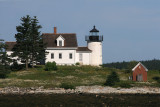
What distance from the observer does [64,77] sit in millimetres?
55906

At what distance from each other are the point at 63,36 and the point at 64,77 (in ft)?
50.2

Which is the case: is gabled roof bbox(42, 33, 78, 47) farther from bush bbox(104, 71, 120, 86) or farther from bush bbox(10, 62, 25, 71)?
bush bbox(104, 71, 120, 86)

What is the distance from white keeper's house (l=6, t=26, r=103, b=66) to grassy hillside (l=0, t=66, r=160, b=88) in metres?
4.17

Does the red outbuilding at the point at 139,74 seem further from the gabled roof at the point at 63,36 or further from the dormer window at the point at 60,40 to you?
the dormer window at the point at 60,40

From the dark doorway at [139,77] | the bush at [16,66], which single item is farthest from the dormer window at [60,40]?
the dark doorway at [139,77]

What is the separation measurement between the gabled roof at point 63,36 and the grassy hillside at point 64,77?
572 centimetres

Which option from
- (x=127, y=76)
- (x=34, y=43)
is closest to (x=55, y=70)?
(x=34, y=43)

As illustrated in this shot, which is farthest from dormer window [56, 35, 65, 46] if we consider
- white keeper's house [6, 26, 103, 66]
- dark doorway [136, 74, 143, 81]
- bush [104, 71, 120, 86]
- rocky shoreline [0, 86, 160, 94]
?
Result: rocky shoreline [0, 86, 160, 94]

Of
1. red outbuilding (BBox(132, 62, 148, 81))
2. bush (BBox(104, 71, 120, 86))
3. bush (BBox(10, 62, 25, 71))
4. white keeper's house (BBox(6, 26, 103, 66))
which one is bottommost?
bush (BBox(104, 71, 120, 86))

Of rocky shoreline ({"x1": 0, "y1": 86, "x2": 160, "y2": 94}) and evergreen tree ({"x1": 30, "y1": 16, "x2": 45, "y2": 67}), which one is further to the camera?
→ evergreen tree ({"x1": 30, "y1": 16, "x2": 45, "y2": 67})

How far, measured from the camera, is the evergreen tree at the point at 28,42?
61.9 metres

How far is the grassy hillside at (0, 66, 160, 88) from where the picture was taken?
50594mm

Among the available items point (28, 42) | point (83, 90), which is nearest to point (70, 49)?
point (28, 42)

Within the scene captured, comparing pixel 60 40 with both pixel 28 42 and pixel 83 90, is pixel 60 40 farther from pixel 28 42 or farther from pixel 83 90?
pixel 83 90
